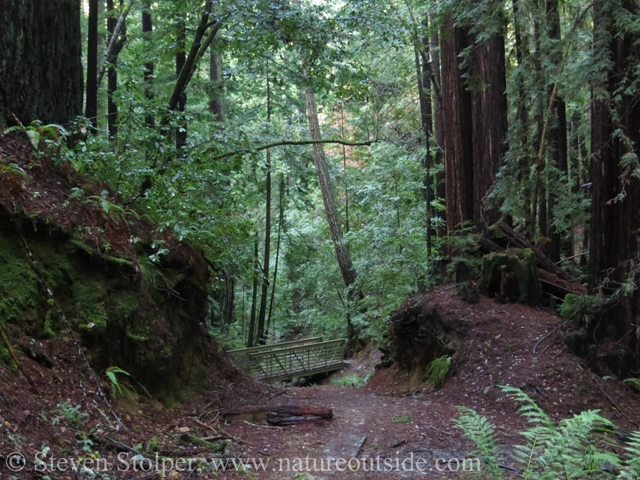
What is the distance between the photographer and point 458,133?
10547 millimetres

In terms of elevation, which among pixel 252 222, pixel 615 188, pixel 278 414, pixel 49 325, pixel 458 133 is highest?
→ pixel 458 133

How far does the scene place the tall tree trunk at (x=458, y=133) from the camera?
1038 cm

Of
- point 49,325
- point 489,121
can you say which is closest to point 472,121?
point 489,121

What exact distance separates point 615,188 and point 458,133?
15.6ft

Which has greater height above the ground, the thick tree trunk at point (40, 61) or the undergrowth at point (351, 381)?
the thick tree trunk at point (40, 61)

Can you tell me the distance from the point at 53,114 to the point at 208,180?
6.47 ft

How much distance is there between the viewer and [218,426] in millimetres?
4750

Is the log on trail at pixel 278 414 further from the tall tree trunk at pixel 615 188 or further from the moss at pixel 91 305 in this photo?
the tall tree trunk at pixel 615 188

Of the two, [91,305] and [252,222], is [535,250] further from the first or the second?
[91,305]

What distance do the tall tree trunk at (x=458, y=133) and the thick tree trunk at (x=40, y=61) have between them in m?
7.46

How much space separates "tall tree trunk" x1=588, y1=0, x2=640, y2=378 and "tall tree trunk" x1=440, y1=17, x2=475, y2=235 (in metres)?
4.05

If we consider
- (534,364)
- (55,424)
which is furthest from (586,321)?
(55,424)

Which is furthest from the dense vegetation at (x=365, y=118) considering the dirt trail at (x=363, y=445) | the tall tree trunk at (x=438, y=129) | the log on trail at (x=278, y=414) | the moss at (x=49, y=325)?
the dirt trail at (x=363, y=445)

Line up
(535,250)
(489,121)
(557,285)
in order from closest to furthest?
(557,285) → (535,250) → (489,121)
